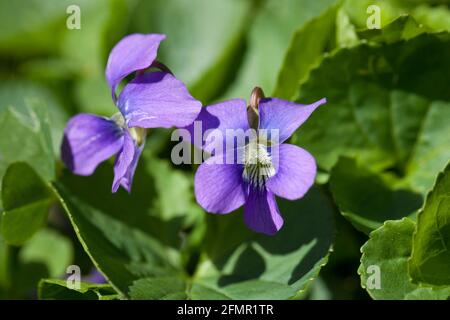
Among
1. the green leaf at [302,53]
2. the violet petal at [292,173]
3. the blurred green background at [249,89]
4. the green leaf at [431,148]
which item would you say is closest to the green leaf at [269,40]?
the blurred green background at [249,89]

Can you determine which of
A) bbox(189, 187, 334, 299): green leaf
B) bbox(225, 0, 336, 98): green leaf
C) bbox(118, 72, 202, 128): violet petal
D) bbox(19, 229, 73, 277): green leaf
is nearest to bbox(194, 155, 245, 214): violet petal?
bbox(118, 72, 202, 128): violet petal

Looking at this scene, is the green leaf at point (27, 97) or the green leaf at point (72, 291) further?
the green leaf at point (27, 97)

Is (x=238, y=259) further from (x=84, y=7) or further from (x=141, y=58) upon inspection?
(x=84, y=7)

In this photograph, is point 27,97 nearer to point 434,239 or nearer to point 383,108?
point 383,108

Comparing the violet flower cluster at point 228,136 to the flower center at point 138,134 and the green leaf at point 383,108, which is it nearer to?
the flower center at point 138,134

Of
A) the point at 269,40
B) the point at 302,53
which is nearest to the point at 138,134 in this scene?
the point at 302,53

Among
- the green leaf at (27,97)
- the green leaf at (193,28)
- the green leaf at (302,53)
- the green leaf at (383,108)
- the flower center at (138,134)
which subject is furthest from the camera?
the green leaf at (27,97)

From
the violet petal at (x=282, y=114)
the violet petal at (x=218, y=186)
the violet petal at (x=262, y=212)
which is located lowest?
the violet petal at (x=262, y=212)
